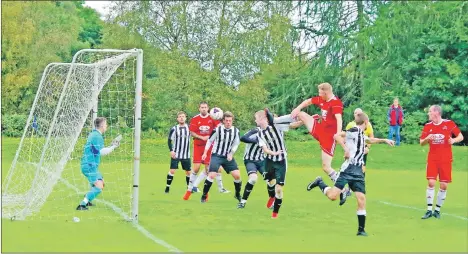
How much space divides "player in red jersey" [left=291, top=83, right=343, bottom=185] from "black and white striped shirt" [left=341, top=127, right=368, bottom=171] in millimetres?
2031

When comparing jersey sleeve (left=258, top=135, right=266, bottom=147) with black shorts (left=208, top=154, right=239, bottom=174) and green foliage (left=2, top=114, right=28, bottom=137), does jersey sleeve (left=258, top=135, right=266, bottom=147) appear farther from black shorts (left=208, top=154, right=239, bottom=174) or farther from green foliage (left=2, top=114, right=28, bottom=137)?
green foliage (left=2, top=114, right=28, bottom=137)

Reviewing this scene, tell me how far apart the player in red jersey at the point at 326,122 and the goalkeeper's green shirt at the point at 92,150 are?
3.09m

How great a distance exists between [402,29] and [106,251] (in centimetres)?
3344

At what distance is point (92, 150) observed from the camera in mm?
15016

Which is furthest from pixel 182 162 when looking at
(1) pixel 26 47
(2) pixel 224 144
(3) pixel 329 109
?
(1) pixel 26 47

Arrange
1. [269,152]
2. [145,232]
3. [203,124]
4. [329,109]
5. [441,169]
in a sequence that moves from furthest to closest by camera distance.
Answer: [203,124]
[441,169]
[329,109]
[269,152]
[145,232]

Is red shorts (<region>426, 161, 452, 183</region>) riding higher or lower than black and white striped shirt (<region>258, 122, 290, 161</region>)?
lower

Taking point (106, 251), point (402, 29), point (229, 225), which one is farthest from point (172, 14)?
point (106, 251)

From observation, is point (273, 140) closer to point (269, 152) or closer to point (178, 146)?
point (269, 152)

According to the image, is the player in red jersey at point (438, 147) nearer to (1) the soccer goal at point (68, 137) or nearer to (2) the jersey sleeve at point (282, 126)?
(2) the jersey sleeve at point (282, 126)

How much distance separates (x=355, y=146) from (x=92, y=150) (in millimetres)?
4286

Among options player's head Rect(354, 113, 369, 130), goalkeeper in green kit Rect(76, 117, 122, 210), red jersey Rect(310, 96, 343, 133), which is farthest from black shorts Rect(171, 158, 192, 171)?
player's head Rect(354, 113, 369, 130)

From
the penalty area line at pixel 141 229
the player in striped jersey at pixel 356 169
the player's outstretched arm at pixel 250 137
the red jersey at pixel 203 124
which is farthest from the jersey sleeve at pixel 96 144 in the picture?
the red jersey at pixel 203 124

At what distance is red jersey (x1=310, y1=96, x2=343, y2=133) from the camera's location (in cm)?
1527
